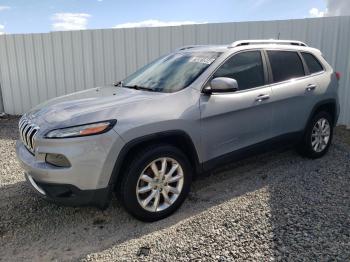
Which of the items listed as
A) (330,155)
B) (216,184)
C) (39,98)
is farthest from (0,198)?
(39,98)

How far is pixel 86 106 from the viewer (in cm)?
348

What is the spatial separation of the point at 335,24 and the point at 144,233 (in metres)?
6.19

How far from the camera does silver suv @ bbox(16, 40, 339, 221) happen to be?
3189 millimetres

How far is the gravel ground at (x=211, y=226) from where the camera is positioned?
10.1 ft

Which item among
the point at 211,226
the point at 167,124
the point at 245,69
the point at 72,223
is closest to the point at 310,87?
the point at 245,69

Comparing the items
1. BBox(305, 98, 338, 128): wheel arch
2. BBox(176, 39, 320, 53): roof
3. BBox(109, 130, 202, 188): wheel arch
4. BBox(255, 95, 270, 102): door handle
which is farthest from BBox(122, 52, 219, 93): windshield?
BBox(305, 98, 338, 128): wheel arch

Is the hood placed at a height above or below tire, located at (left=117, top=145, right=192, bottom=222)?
→ above

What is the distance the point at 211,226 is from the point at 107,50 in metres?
6.25

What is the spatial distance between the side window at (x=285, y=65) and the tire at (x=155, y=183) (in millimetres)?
1851

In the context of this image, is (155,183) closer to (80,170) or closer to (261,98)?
(80,170)

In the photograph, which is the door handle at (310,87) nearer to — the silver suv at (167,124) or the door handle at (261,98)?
the silver suv at (167,124)

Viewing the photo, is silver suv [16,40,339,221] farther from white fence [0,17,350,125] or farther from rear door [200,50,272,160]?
white fence [0,17,350,125]

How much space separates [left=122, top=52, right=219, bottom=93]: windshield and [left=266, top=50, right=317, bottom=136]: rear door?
0.96 m

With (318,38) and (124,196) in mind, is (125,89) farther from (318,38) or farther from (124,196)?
(318,38)
